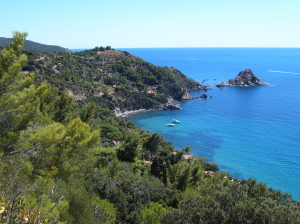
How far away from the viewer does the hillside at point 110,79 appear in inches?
1874

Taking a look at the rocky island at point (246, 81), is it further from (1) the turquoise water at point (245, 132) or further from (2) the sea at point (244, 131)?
(1) the turquoise water at point (245, 132)

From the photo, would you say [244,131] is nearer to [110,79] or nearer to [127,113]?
[127,113]

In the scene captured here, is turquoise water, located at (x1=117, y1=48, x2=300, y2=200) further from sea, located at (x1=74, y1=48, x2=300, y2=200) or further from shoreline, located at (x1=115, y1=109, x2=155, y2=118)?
shoreline, located at (x1=115, y1=109, x2=155, y2=118)

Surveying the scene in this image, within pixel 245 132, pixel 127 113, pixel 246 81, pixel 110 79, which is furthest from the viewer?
pixel 246 81

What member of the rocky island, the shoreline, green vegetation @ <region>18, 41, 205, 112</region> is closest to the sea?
the shoreline

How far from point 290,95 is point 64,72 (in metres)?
56.3

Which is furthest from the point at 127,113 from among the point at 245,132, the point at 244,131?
the point at 245,132

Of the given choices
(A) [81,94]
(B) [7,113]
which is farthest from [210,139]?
(B) [7,113]

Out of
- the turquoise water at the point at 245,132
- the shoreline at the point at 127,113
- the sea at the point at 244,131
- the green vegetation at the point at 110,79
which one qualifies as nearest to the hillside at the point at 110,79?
the green vegetation at the point at 110,79

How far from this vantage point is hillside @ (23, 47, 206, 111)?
156 feet

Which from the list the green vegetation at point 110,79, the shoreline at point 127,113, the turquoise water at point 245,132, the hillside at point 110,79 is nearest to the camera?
the turquoise water at point 245,132

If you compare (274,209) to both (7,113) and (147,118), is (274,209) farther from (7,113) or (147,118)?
(147,118)

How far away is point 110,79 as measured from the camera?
58406 millimetres

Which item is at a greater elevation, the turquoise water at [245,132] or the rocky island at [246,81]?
the rocky island at [246,81]
